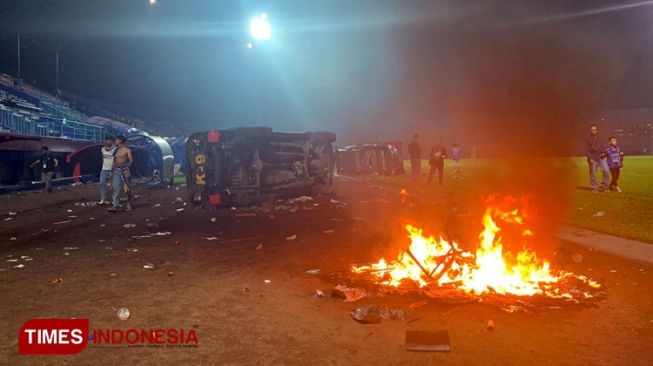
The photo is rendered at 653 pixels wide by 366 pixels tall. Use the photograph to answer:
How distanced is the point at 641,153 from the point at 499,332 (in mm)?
51789

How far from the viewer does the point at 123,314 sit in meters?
4.24

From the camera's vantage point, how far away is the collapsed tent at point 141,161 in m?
21.8

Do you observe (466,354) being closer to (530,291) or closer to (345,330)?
(345,330)

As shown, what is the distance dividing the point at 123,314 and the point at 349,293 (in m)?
2.23

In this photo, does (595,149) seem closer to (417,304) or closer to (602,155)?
(602,155)

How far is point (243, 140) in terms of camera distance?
1237cm

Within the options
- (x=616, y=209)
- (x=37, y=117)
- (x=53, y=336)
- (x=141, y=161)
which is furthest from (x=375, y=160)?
(x=53, y=336)

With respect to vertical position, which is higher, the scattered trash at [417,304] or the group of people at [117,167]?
the group of people at [117,167]

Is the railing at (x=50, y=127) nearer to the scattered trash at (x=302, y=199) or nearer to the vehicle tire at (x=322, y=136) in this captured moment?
the scattered trash at (x=302, y=199)

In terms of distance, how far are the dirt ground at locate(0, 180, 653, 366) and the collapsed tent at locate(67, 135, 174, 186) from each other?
42.1 ft

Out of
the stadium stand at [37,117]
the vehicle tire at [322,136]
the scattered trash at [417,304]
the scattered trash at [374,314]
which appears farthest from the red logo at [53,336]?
the stadium stand at [37,117]

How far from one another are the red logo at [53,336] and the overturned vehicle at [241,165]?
8.17 metres

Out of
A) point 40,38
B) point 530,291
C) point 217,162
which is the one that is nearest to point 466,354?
point 530,291

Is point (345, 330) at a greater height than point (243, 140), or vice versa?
point (243, 140)
